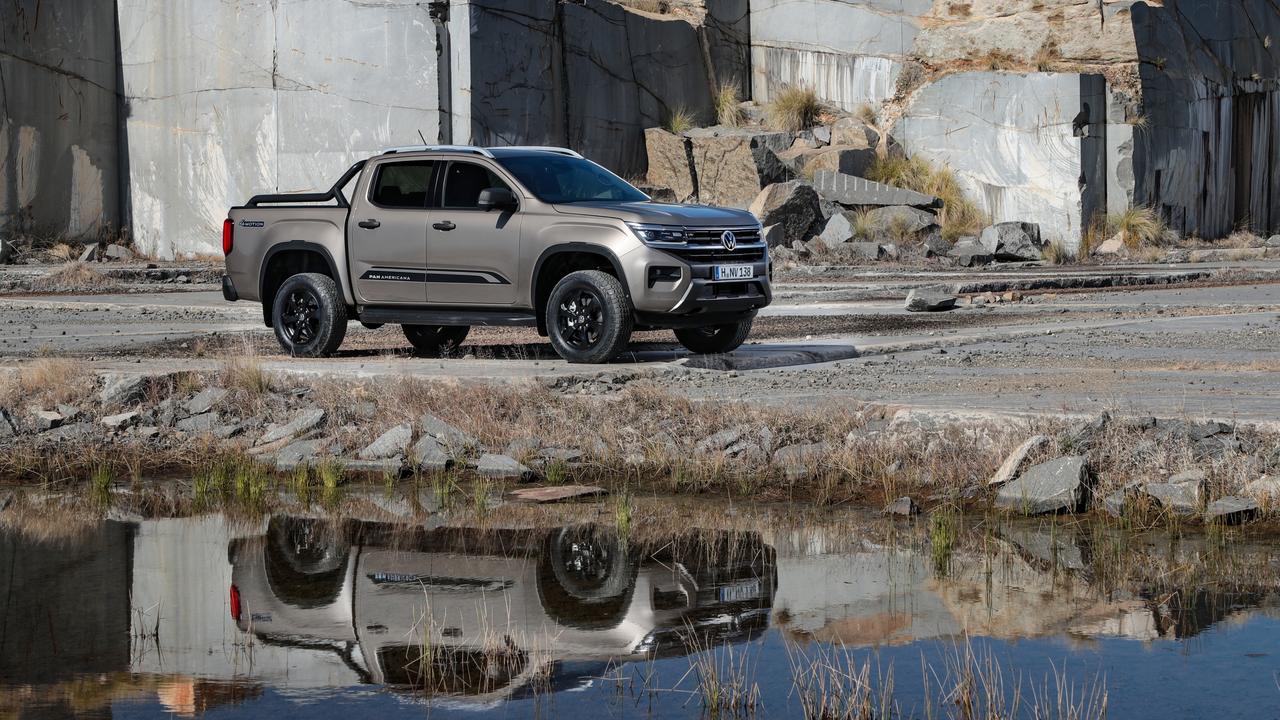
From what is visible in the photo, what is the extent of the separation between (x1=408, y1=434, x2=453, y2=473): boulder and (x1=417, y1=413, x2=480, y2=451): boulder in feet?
0.20

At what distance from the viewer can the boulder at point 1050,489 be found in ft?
25.3

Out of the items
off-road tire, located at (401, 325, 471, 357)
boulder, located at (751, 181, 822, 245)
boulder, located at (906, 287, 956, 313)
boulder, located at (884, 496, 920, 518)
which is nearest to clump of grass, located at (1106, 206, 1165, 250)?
boulder, located at (751, 181, 822, 245)

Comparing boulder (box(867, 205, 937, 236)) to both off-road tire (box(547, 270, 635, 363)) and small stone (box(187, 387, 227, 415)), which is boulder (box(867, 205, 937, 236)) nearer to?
off-road tire (box(547, 270, 635, 363))

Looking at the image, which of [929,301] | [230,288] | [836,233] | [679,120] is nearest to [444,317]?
[230,288]

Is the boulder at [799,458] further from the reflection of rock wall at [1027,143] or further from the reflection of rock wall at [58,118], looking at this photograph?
the reflection of rock wall at [58,118]

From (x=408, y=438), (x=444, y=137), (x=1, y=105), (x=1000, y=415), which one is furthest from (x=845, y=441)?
(x=1, y=105)

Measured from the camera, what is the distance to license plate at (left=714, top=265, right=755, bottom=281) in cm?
1219

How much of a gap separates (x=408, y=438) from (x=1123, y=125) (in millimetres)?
21891

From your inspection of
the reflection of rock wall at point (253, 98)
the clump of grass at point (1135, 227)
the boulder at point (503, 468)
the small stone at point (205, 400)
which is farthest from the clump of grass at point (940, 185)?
the boulder at point (503, 468)

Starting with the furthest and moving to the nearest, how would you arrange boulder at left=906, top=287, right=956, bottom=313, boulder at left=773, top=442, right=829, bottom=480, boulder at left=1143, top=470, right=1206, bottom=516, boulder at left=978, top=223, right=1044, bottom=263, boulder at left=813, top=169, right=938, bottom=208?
boulder at left=813, top=169, right=938, bottom=208 < boulder at left=978, top=223, right=1044, bottom=263 < boulder at left=906, top=287, right=956, bottom=313 < boulder at left=773, top=442, right=829, bottom=480 < boulder at left=1143, top=470, right=1206, bottom=516

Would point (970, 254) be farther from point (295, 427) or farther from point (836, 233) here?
point (295, 427)

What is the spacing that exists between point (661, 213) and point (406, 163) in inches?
91.0

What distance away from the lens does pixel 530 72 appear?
89.8 feet

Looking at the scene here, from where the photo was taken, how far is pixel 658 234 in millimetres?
11930
